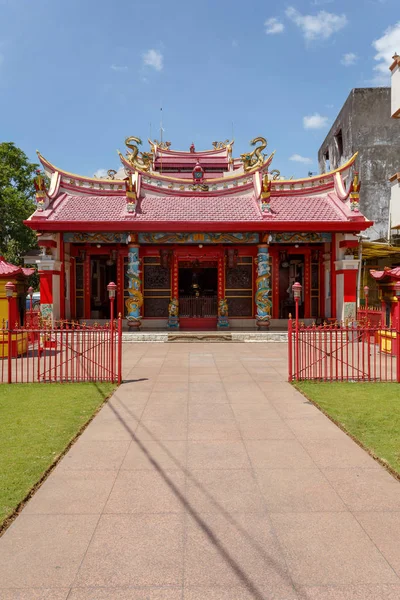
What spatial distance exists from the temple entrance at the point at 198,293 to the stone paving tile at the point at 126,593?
1614 centimetres

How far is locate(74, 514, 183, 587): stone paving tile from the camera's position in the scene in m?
3.01

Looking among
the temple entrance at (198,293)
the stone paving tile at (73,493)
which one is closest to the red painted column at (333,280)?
the temple entrance at (198,293)

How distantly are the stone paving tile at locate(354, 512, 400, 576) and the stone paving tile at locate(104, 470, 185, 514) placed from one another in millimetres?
1653

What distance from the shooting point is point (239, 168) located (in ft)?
92.7

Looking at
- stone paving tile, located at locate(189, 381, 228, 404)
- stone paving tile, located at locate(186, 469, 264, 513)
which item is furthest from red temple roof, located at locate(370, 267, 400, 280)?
stone paving tile, located at locate(186, 469, 264, 513)

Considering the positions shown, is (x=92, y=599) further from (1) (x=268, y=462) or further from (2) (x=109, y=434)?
(2) (x=109, y=434)

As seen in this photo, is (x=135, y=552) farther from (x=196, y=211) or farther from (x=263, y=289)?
(x=196, y=211)

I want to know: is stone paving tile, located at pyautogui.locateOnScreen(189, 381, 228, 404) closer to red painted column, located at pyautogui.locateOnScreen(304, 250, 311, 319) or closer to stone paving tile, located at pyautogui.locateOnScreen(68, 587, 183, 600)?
stone paving tile, located at pyautogui.locateOnScreen(68, 587, 183, 600)

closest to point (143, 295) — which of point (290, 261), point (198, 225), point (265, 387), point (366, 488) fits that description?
point (198, 225)

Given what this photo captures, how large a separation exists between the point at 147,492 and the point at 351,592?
2133mm

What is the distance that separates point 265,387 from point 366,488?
4580mm

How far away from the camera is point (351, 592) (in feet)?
9.41

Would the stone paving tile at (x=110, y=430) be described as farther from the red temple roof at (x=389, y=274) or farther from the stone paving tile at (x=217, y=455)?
the red temple roof at (x=389, y=274)

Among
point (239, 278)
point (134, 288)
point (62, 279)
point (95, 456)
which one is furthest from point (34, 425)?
point (239, 278)
